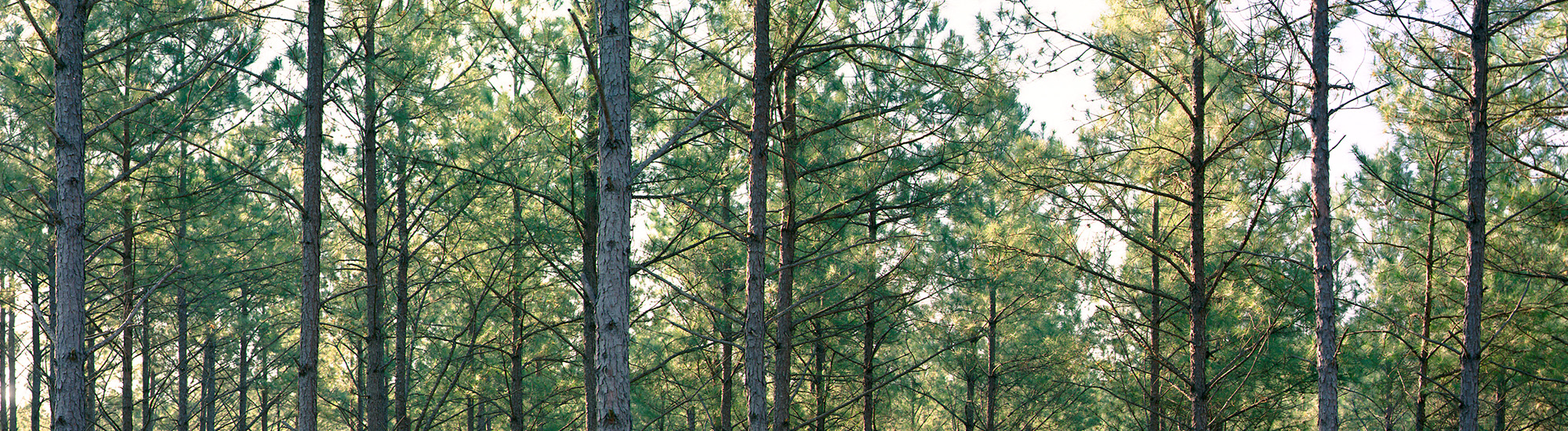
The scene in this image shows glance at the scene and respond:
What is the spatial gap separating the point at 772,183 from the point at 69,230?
8227 millimetres

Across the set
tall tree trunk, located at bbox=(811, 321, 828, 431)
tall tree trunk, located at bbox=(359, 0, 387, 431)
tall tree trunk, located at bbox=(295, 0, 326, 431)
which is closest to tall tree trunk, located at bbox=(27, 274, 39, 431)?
tall tree trunk, located at bbox=(359, 0, 387, 431)

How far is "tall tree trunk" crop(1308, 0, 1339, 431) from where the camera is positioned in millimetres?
8164

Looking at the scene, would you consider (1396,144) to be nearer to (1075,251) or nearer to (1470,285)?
(1470,285)

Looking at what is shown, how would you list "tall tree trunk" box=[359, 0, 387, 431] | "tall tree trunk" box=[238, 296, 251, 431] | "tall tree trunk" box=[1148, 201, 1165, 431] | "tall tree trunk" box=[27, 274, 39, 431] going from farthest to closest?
1. "tall tree trunk" box=[238, 296, 251, 431]
2. "tall tree trunk" box=[27, 274, 39, 431]
3. "tall tree trunk" box=[1148, 201, 1165, 431]
4. "tall tree trunk" box=[359, 0, 387, 431]

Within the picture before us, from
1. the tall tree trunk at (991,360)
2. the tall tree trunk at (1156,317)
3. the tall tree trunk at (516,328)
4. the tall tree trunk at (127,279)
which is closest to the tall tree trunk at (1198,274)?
the tall tree trunk at (1156,317)

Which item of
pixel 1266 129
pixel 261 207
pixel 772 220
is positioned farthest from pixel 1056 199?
pixel 261 207

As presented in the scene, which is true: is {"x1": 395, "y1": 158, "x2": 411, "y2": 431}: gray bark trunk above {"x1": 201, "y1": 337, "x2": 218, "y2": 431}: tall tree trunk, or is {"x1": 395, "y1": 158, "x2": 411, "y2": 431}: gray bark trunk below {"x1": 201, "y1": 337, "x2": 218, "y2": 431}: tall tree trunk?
below

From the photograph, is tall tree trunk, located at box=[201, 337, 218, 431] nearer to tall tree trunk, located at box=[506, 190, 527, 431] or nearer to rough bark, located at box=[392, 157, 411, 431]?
tall tree trunk, located at box=[506, 190, 527, 431]

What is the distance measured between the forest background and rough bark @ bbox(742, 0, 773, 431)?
0.08 ft

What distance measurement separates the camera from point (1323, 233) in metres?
8.22

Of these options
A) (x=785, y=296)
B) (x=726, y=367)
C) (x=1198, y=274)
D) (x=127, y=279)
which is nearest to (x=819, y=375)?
(x=726, y=367)

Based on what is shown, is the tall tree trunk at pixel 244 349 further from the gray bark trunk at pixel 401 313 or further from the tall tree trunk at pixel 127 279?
the gray bark trunk at pixel 401 313

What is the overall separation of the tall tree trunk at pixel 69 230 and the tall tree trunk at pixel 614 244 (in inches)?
155

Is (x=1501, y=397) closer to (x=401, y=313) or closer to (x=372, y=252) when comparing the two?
(x=401, y=313)
